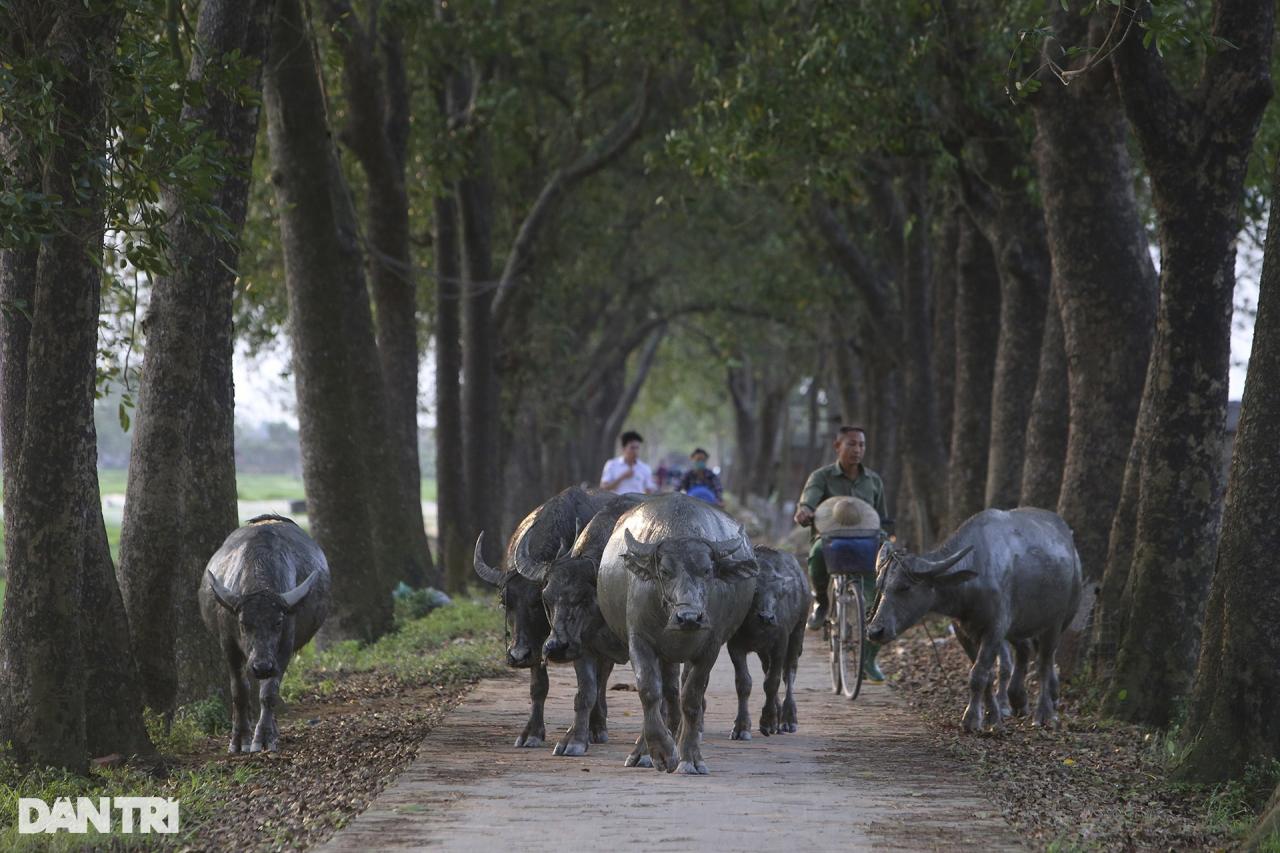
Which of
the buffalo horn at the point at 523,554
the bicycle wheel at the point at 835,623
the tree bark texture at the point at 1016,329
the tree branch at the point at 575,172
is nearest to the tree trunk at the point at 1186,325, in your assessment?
the bicycle wheel at the point at 835,623

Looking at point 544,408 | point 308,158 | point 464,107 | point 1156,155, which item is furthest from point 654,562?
point 544,408

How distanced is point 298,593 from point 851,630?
531 cm

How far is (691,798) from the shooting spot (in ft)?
28.7

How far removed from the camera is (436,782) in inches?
369

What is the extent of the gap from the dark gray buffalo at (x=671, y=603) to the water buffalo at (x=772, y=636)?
103cm

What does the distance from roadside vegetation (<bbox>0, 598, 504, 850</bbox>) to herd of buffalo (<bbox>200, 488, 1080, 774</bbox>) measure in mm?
614

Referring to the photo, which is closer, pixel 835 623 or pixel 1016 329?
pixel 835 623

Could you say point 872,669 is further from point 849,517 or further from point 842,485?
point 849,517

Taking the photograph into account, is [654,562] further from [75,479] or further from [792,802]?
[75,479]

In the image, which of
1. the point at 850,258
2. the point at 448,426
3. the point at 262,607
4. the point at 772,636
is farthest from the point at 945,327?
the point at 262,607

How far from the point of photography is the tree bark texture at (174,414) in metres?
11.6

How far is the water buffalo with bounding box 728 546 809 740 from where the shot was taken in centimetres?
1115

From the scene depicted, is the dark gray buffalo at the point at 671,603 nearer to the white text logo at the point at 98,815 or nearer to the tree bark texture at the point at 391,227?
the white text logo at the point at 98,815

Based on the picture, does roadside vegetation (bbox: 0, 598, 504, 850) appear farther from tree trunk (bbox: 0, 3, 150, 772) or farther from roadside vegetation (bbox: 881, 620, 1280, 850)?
roadside vegetation (bbox: 881, 620, 1280, 850)
